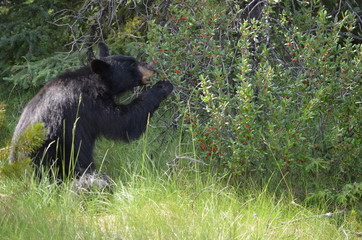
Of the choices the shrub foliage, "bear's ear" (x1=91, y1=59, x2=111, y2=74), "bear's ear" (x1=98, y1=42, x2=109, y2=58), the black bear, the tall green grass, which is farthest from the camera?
"bear's ear" (x1=98, y1=42, x2=109, y2=58)

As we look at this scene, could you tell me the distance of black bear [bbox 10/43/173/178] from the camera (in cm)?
454

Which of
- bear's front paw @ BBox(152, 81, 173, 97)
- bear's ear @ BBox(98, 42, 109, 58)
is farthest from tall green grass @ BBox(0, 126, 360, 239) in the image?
bear's ear @ BBox(98, 42, 109, 58)

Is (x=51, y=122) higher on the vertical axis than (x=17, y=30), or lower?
lower

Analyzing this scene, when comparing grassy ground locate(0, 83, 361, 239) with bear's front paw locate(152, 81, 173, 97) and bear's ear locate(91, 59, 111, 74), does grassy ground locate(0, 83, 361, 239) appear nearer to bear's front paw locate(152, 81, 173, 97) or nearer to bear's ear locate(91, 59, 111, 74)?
bear's front paw locate(152, 81, 173, 97)

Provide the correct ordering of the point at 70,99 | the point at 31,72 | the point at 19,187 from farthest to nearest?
the point at 31,72
the point at 70,99
the point at 19,187

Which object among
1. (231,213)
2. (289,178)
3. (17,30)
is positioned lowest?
(289,178)

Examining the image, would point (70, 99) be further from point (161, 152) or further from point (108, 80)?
point (161, 152)

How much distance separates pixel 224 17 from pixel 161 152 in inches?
59.8

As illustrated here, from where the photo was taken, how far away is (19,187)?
425 cm

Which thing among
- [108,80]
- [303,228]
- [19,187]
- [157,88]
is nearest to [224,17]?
[157,88]

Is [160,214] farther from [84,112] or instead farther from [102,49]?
[102,49]

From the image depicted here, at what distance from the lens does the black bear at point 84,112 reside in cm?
454

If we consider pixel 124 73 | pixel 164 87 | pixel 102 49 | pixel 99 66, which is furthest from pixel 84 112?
pixel 102 49

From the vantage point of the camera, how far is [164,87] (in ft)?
15.8
